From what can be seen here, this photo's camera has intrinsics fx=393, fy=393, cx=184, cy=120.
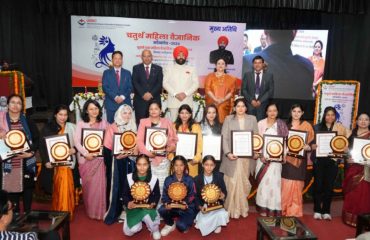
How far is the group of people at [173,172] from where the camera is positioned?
4.26m

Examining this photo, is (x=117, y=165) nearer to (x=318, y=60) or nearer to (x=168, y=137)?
(x=168, y=137)

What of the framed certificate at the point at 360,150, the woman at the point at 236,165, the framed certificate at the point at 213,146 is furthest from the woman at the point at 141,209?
the framed certificate at the point at 360,150

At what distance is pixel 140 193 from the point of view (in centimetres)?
413

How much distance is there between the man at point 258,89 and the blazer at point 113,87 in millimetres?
1758

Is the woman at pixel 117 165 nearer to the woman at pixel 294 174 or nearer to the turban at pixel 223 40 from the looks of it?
the woman at pixel 294 174

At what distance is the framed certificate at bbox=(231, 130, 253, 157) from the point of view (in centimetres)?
459

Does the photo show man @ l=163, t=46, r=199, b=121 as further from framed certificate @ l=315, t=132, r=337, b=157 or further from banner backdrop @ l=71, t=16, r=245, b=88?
banner backdrop @ l=71, t=16, r=245, b=88

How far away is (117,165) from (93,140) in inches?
15.7

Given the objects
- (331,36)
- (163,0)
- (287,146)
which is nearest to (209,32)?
(163,0)

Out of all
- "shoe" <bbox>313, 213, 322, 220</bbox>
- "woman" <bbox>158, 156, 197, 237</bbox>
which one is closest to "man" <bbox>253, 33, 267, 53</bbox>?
"shoe" <bbox>313, 213, 322, 220</bbox>

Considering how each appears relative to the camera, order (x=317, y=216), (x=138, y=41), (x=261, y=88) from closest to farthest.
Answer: (x=317, y=216) < (x=261, y=88) < (x=138, y=41)

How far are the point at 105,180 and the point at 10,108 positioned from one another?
1.33 m

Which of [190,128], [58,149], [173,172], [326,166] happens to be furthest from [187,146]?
[326,166]

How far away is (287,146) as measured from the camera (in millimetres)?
4629
